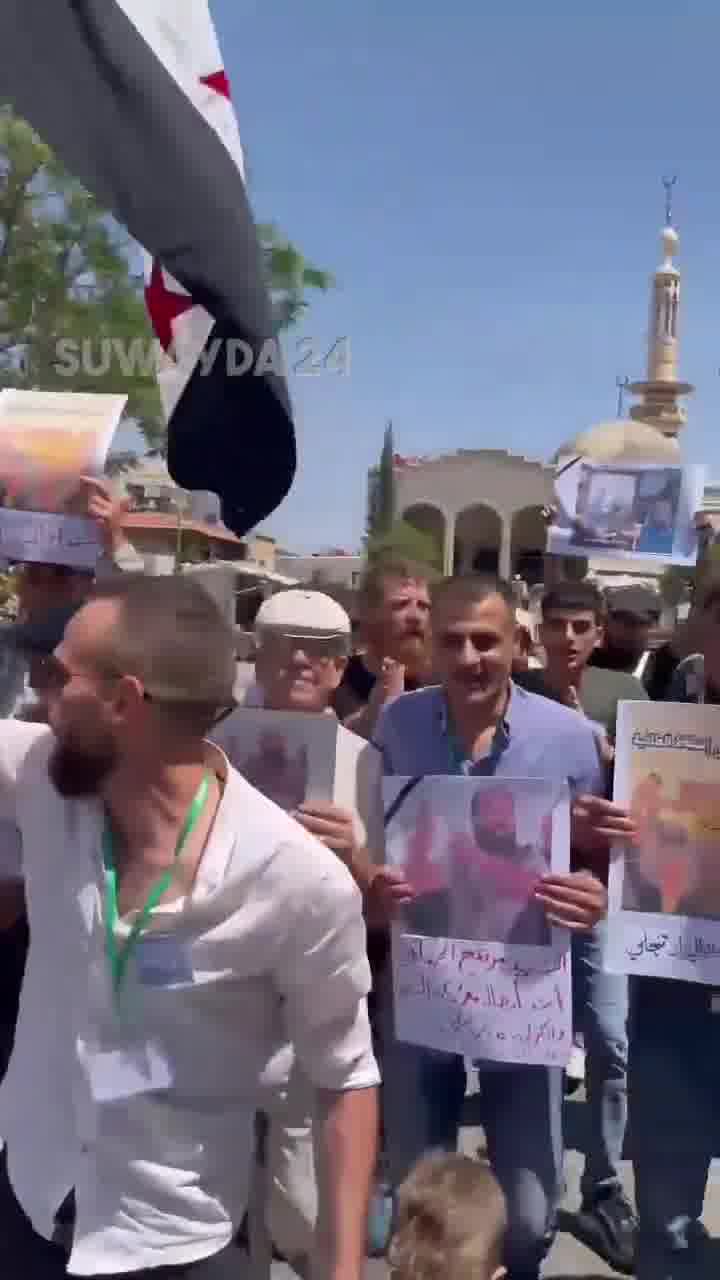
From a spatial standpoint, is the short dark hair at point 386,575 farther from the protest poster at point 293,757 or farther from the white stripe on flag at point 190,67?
the protest poster at point 293,757

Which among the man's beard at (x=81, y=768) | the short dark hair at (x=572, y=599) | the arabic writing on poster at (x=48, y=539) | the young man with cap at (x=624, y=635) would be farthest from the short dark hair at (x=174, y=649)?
the young man with cap at (x=624, y=635)

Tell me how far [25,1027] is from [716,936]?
1.42m

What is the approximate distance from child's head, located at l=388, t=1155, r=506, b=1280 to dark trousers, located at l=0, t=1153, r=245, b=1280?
1.28 ft

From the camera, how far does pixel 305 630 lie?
280 cm

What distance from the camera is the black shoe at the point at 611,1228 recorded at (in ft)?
Result: 11.7

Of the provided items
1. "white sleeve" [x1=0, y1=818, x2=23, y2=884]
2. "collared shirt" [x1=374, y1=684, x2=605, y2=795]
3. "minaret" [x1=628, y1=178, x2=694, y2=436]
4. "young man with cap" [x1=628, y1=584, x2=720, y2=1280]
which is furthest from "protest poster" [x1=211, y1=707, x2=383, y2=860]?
"minaret" [x1=628, y1=178, x2=694, y2=436]

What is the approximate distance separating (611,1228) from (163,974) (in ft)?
8.24

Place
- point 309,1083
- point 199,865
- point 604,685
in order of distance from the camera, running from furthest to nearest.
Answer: point 604,685, point 309,1083, point 199,865

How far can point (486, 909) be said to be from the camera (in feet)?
8.36

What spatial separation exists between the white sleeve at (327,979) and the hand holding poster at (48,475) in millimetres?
1785

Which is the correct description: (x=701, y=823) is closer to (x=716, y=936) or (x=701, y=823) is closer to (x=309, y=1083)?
(x=716, y=936)

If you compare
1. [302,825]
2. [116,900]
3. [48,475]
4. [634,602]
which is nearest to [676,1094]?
[302,825]

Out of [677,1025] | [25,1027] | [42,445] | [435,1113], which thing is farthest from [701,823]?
[42,445]

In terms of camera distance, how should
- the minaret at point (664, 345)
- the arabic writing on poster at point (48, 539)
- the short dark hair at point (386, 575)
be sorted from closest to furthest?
the arabic writing on poster at point (48, 539) → the short dark hair at point (386, 575) → the minaret at point (664, 345)
